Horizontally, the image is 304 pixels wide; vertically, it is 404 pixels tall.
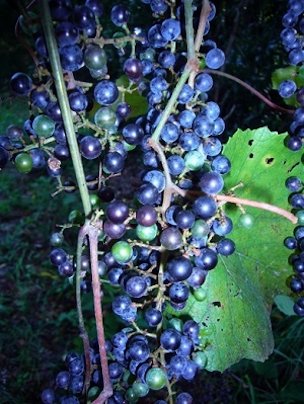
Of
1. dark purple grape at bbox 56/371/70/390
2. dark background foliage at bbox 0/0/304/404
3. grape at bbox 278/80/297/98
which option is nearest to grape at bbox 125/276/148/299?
dark purple grape at bbox 56/371/70/390

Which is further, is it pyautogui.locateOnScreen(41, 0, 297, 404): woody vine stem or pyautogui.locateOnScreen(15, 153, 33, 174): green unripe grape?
pyautogui.locateOnScreen(15, 153, 33, 174): green unripe grape

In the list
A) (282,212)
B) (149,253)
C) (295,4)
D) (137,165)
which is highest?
(295,4)

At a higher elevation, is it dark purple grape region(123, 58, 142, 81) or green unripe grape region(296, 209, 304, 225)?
dark purple grape region(123, 58, 142, 81)

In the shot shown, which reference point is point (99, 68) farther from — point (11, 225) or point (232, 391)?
point (11, 225)

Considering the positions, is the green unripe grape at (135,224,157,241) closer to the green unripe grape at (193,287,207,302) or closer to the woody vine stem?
the woody vine stem

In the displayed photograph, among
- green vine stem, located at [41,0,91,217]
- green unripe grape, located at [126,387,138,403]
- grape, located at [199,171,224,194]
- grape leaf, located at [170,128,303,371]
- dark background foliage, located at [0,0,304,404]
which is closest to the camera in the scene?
green vine stem, located at [41,0,91,217]

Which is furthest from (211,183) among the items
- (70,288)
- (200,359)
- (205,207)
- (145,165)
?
(70,288)

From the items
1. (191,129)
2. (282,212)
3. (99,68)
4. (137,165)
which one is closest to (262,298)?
(282,212)

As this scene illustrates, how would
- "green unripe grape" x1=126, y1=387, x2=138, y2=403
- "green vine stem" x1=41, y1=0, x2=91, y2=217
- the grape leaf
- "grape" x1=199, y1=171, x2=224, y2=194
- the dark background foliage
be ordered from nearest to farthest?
"green vine stem" x1=41, y1=0, x2=91, y2=217 → "grape" x1=199, y1=171, x2=224, y2=194 → "green unripe grape" x1=126, y1=387, x2=138, y2=403 → the grape leaf → the dark background foliage
